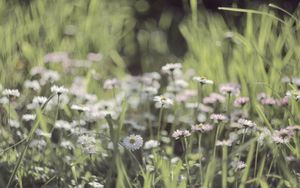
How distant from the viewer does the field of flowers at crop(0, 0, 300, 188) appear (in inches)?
65.9

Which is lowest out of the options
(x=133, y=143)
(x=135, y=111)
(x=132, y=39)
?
(x=135, y=111)

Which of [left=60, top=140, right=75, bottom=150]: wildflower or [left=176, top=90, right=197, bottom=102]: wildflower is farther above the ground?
[left=176, top=90, right=197, bottom=102]: wildflower

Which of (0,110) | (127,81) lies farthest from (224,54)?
(0,110)

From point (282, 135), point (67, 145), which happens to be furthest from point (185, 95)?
point (282, 135)

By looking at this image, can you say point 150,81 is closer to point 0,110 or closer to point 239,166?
point 0,110

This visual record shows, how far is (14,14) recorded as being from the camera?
3.20 meters

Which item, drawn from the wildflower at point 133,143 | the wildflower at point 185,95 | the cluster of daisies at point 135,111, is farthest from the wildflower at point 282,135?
the wildflower at point 185,95

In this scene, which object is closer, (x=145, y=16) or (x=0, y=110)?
(x=0, y=110)

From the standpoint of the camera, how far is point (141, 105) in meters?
2.62

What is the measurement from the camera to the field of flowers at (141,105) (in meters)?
1.67

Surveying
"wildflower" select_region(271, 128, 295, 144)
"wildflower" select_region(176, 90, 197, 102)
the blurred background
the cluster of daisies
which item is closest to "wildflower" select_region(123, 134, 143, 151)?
the cluster of daisies

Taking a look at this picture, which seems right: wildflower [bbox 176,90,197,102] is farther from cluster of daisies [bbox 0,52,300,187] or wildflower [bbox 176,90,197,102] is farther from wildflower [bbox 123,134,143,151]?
wildflower [bbox 123,134,143,151]

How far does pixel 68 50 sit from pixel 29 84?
2.44 feet

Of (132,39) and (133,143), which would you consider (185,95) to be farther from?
(132,39)
